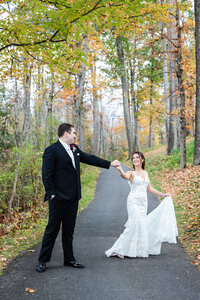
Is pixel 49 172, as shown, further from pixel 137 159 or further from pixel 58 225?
pixel 137 159

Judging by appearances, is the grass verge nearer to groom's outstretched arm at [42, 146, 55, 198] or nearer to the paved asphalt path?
the paved asphalt path

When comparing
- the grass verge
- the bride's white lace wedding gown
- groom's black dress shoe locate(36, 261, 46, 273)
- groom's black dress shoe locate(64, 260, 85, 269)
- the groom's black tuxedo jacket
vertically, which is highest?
the groom's black tuxedo jacket

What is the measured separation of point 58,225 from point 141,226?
66.0 inches

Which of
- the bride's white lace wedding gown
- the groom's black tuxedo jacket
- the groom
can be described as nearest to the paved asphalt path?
the bride's white lace wedding gown

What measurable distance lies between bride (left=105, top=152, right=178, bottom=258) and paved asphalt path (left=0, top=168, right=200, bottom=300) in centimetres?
19

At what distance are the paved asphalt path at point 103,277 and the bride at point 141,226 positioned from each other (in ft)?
0.62

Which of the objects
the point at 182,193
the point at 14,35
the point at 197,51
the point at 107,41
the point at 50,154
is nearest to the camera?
the point at 50,154

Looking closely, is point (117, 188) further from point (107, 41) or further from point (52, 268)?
point (107, 41)

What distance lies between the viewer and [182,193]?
11.4 m

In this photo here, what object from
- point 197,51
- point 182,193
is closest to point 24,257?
point 182,193

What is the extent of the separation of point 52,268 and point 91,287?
1041mm

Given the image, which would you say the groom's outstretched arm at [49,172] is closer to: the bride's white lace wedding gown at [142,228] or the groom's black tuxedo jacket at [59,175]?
the groom's black tuxedo jacket at [59,175]

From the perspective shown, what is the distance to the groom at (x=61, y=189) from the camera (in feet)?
15.0

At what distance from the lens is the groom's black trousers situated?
4.60 meters
